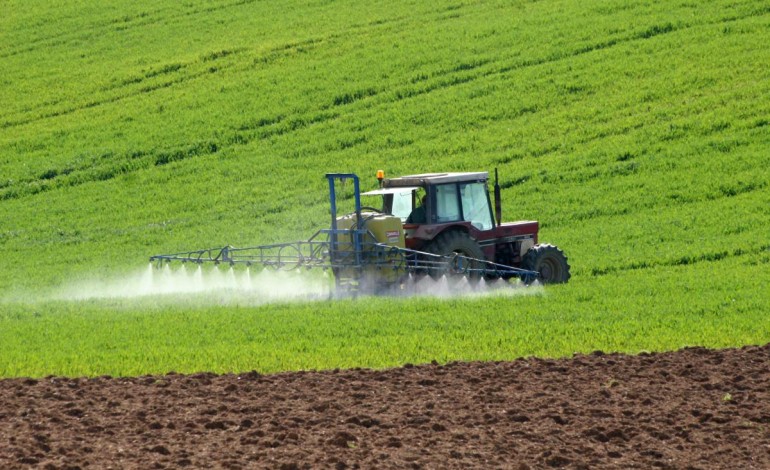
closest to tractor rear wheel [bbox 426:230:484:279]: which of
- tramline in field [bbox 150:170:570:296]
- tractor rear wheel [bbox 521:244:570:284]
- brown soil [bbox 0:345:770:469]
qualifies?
tramline in field [bbox 150:170:570:296]

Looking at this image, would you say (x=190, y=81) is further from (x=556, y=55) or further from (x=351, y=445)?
(x=351, y=445)

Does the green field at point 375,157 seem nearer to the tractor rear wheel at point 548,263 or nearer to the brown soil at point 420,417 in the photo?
the tractor rear wheel at point 548,263

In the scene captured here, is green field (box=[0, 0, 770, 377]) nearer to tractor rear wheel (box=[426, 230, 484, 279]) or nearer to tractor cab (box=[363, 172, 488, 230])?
tractor rear wheel (box=[426, 230, 484, 279])

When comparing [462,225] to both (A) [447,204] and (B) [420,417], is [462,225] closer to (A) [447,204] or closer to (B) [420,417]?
(A) [447,204]

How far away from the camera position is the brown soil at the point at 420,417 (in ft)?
33.7

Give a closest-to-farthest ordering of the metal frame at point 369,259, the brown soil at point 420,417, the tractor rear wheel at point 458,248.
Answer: the brown soil at point 420,417
the metal frame at point 369,259
the tractor rear wheel at point 458,248

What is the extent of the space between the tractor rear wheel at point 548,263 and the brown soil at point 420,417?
7.52 m

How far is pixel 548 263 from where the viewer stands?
21.9 metres

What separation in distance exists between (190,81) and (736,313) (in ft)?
102

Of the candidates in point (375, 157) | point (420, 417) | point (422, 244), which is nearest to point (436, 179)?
point (422, 244)

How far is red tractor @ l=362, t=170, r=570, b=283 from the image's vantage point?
21.1 m

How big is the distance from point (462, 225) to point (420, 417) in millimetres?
10022

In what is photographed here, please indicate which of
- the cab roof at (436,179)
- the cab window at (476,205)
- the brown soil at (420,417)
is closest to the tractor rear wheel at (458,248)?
the cab window at (476,205)

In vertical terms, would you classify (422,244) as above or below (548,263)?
above
